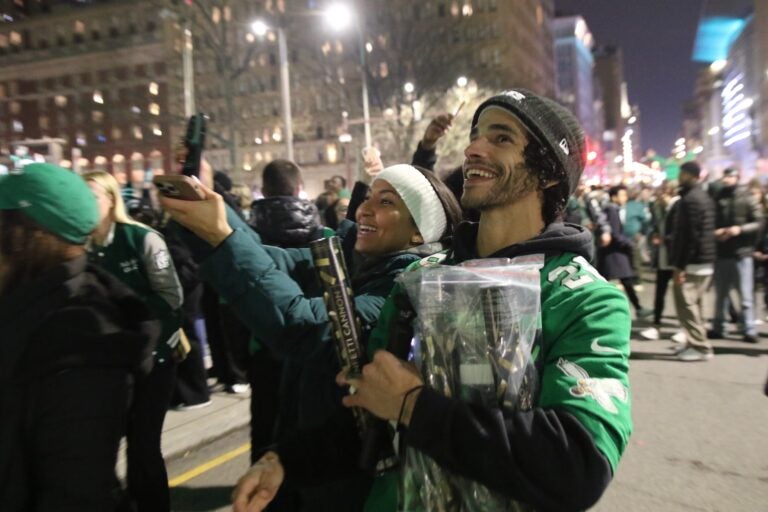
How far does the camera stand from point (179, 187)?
1.82 meters

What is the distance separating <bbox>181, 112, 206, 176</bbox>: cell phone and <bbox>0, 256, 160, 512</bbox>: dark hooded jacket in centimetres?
53

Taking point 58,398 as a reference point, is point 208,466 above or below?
below

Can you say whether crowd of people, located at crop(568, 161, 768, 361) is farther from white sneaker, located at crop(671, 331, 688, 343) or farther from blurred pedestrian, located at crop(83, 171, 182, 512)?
blurred pedestrian, located at crop(83, 171, 182, 512)

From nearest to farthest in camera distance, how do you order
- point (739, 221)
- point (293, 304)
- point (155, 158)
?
point (293, 304) → point (739, 221) → point (155, 158)

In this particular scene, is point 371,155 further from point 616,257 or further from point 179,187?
point 616,257

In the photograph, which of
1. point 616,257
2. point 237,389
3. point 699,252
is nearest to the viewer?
point 237,389

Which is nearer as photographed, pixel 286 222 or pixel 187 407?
pixel 286 222

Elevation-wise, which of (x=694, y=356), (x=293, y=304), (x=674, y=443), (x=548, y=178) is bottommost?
(x=674, y=443)

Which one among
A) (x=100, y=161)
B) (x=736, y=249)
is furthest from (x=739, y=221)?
(x=100, y=161)

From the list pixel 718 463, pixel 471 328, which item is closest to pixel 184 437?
pixel 718 463

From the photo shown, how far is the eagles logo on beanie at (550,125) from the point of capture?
5.70 ft

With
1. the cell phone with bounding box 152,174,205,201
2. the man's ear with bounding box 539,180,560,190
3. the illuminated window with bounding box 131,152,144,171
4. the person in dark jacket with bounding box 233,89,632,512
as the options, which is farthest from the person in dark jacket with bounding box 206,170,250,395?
the illuminated window with bounding box 131,152,144,171

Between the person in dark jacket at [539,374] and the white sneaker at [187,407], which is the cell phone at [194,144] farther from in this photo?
the white sneaker at [187,407]

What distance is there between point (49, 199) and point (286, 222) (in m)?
1.80
